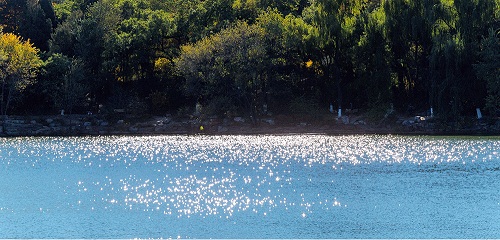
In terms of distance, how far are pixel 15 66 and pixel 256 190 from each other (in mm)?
34205

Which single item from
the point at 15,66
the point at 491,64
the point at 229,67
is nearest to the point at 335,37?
the point at 229,67

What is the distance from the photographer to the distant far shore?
5112 cm

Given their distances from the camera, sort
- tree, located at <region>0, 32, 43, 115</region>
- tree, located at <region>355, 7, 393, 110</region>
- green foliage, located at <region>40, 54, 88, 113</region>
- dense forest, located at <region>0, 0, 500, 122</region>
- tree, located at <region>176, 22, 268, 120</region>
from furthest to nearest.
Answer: green foliage, located at <region>40, 54, 88, 113</region>
tree, located at <region>0, 32, 43, 115</region>
tree, located at <region>176, 22, 268, 120</region>
tree, located at <region>355, 7, 393, 110</region>
dense forest, located at <region>0, 0, 500, 122</region>

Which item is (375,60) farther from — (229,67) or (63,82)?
(63,82)

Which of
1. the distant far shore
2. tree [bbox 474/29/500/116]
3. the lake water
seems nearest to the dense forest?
tree [bbox 474/29/500/116]

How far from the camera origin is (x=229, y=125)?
55062mm

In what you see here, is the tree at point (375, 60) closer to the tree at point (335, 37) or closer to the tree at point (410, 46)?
the tree at point (410, 46)

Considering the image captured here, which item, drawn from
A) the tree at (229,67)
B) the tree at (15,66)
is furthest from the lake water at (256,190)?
the tree at (15,66)

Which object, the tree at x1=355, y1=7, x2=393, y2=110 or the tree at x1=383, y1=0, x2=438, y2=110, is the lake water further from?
the tree at x1=383, y1=0, x2=438, y2=110

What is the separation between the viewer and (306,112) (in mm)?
54656

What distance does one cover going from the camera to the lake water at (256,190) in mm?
21422

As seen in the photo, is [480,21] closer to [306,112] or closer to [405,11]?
[405,11]

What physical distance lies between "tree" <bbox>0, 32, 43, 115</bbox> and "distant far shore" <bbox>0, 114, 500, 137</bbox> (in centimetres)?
204

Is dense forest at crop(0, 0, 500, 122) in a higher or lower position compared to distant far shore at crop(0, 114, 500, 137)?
higher
